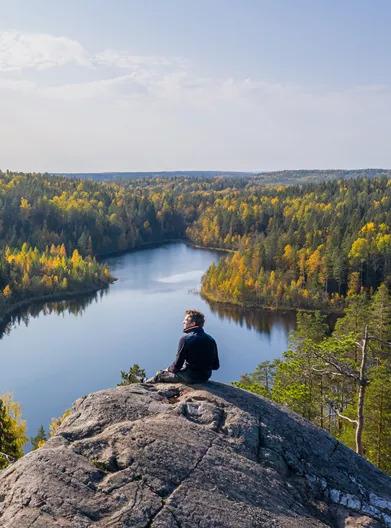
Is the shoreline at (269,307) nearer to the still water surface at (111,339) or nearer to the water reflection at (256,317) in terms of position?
the water reflection at (256,317)

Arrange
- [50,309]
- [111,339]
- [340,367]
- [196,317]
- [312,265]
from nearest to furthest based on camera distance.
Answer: [196,317], [340,367], [111,339], [50,309], [312,265]

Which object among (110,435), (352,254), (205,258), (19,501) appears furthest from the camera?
(205,258)

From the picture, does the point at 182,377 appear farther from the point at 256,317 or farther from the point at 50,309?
the point at 50,309

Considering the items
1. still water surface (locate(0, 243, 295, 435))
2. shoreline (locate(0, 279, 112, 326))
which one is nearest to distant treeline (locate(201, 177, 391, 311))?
still water surface (locate(0, 243, 295, 435))

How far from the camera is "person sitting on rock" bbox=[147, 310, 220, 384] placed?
10.5m

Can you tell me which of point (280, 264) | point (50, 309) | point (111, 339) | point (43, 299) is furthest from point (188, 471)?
point (280, 264)

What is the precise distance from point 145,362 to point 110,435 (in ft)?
176

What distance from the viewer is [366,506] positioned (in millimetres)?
8891

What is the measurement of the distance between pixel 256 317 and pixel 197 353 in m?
74.3

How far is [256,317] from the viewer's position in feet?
276

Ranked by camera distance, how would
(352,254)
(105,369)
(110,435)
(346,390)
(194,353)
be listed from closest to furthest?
(110,435) → (194,353) → (346,390) → (105,369) → (352,254)

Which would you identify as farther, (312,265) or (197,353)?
(312,265)

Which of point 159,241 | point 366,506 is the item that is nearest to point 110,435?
point 366,506

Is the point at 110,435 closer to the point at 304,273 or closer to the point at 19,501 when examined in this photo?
the point at 19,501
